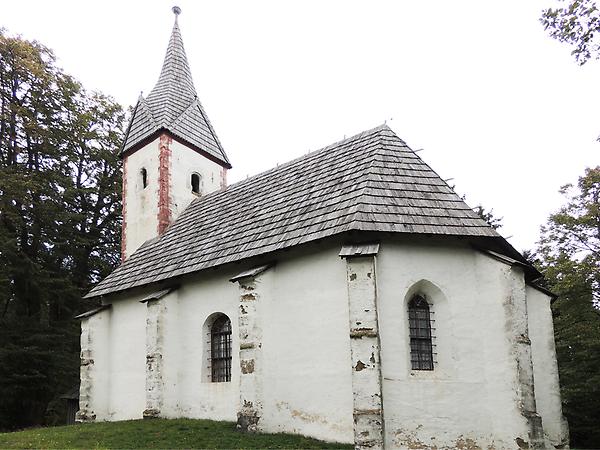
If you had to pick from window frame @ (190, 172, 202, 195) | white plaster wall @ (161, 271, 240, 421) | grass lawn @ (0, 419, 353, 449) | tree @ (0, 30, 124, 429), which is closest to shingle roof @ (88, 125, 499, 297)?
white plaster wall @ (161, 271, 240, 421)

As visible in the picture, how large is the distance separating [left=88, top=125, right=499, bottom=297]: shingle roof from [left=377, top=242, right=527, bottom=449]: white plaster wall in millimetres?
818

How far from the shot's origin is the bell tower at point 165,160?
72.2 ft

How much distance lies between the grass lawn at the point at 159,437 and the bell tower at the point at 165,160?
845 centimetres

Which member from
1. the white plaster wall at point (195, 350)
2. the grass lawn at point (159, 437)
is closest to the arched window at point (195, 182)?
the white plaster wall at point (195, 350)

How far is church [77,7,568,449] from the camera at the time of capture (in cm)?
1166

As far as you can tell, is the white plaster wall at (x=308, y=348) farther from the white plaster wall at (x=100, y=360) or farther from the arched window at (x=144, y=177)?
the arched window at (x=144, y=177)

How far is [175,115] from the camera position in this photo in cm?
2353

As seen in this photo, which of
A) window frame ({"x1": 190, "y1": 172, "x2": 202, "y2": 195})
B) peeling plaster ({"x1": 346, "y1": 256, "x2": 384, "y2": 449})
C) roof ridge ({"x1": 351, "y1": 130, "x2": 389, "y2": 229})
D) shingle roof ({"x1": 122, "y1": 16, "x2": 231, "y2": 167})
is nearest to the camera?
peeling plaster ({"x1": 346, "y1": 256, "x2": 384, "y2": 449})

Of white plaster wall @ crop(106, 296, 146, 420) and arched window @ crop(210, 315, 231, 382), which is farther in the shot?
white plaster wall @ crop(106, 296, 146, 420)

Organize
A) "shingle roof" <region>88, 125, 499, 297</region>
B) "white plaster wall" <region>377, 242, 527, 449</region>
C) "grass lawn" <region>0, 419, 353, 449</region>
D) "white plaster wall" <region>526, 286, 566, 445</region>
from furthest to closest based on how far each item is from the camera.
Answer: "white plaster wall" <region>526, 286, 566, 445</region>
"shingle roof" <region>88, 125, 499, 297</region>
"grass lawn" <region>0, 419, 353, 449</region>
"white plaster wall" <region>377, 242, 527, 449</region>

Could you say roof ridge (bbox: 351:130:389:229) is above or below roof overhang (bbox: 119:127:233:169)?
below

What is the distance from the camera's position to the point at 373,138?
52.9 feet

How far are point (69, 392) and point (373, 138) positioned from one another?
720 inches

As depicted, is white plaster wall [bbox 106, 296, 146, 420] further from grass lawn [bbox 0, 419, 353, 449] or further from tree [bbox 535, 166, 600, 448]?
tree [bbox 535, 166, 600, 448]
